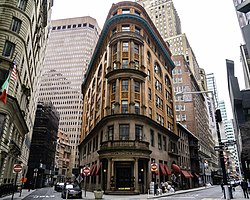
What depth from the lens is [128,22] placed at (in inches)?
1583

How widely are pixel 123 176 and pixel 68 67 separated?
143 meters

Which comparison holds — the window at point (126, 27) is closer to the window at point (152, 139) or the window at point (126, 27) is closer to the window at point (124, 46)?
the window at point (124, 46)

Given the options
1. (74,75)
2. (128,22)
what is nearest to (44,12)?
(128,22)

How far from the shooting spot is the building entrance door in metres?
30.1

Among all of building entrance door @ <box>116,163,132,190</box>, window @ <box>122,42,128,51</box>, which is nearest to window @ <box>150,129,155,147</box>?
building entrance door @ <box>116,163,132,190</box>

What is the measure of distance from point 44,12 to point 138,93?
24156 millimetres

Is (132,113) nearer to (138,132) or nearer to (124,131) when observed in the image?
(124,131)

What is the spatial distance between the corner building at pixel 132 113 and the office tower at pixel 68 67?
347ft

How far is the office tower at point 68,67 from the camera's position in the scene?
148m

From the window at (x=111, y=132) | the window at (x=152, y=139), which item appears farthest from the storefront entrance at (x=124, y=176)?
the window at (x=152, y=139)

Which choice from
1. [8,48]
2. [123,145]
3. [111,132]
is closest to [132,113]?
[111,132]

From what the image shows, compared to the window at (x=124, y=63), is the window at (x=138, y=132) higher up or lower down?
lower down

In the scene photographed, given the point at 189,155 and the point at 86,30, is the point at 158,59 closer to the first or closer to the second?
the point at 189,155

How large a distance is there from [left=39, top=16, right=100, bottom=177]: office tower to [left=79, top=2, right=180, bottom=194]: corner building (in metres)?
106
